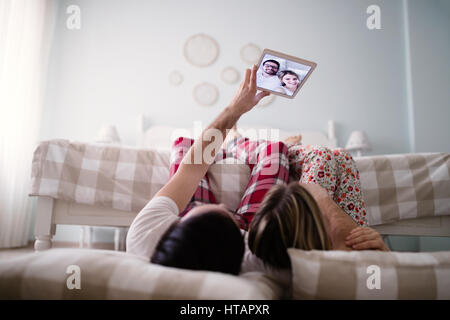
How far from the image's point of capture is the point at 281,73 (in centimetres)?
117

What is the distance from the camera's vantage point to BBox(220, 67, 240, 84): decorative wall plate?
3.21 metres

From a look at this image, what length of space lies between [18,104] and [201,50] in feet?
5.85

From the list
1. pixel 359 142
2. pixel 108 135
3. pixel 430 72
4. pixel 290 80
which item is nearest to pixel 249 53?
pixel 359 142

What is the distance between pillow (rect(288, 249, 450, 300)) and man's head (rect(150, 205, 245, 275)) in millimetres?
117

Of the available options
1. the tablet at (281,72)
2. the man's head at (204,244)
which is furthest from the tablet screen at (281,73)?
the man's head at (204,244)

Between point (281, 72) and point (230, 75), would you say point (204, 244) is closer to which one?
point (281, 72)

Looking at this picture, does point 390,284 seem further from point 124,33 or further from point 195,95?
point 124,33

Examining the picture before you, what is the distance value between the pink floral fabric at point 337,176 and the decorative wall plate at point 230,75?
7.09ft

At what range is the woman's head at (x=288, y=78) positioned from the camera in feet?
3.84

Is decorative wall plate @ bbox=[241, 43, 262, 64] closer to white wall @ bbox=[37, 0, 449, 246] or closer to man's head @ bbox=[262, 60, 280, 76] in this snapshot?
white wall @ bbox=[37, 0, 449, 246]

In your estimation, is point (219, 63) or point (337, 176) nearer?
point (337, 176)

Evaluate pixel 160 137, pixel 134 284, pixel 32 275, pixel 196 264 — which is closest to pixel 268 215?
pixel 196 264

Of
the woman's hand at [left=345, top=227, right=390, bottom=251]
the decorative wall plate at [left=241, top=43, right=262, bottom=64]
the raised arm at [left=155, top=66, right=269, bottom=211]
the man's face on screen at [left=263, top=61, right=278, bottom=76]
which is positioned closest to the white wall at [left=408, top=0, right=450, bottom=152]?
the decorative wall plate at [left=241, top=43, right=262, bottom=64]

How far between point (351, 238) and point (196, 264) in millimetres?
365
